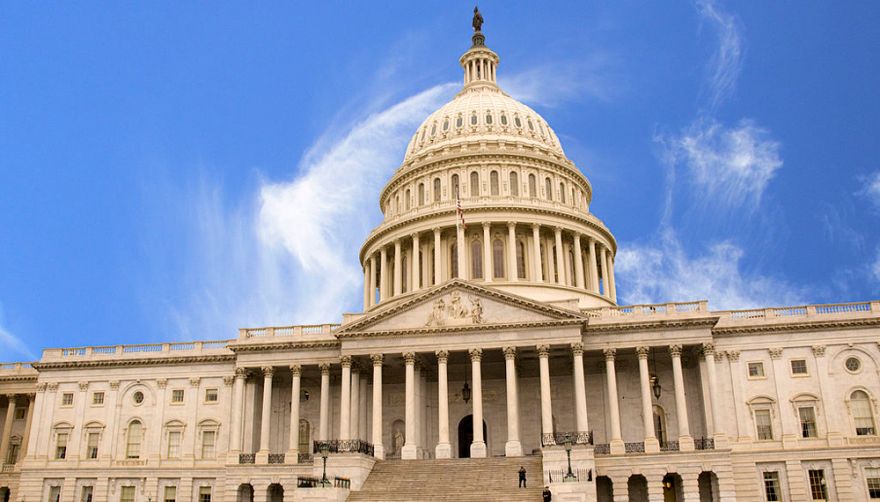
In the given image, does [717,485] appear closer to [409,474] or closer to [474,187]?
[409,474]

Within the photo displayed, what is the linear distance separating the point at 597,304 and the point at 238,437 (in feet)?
103

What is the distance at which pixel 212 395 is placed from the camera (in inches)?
2372

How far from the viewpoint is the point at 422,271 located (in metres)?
70.9

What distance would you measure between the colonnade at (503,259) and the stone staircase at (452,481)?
778 inches

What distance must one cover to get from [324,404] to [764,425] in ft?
94.6

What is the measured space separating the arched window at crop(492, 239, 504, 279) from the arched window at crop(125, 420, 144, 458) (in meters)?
30.2

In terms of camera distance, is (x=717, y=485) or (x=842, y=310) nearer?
(x=717, y=485)

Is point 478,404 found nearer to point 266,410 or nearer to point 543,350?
point 543,350

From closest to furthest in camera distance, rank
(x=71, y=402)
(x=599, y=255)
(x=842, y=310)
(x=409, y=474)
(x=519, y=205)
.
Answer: (x=409, y=474) < (x=842, y=310) < (x=71, y=402) < (x=519, y=205) < (x=599, y=255)

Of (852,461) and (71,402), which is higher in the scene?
(71,402)

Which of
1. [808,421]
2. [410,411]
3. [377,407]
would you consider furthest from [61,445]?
[808,421]

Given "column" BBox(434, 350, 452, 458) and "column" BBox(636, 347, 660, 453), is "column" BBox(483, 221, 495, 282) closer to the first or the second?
Result: "column" BBox(434, 350, 452, 458)

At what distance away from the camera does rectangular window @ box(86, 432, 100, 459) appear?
6006 cm

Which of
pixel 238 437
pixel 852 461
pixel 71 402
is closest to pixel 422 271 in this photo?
pixel 238 437
